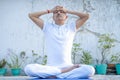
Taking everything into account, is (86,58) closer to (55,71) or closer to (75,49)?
(75,49)

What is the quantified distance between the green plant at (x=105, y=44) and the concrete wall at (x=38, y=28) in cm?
11

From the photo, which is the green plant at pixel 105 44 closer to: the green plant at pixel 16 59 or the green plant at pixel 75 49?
the green plant at pixel 75 49

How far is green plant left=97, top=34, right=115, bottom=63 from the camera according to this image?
7.17 meters

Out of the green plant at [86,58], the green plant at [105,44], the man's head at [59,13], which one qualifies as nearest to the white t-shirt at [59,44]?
the man's head at [59,13]

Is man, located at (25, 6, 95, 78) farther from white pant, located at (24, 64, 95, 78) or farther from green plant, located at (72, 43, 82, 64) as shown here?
green plant, located at (72, 43, 82, 64)

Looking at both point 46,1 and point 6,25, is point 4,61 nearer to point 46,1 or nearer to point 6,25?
point 6,25

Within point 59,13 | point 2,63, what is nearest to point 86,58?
point 2,63

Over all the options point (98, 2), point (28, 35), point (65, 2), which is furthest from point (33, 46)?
point (98, 2)

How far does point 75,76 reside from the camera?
457cm

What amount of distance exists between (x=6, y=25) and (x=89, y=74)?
328 centimetres

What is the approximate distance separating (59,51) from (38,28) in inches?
106

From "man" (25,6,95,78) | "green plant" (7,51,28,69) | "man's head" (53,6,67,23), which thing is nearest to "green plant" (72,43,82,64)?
"green plant" (7,51,28,69)

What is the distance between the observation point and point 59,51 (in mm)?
4703

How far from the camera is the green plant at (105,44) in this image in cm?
717
